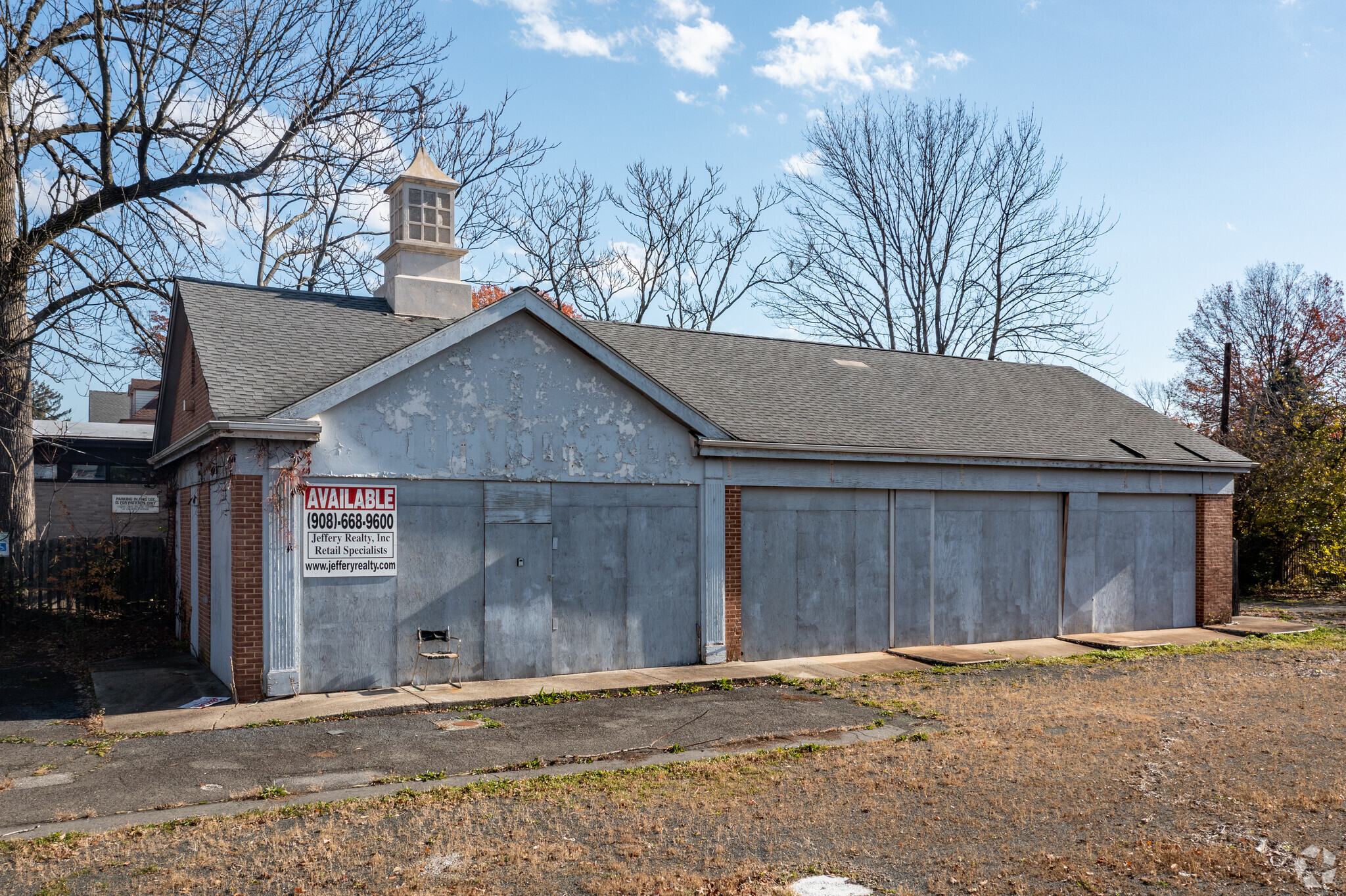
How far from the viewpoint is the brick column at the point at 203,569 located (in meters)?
13.2

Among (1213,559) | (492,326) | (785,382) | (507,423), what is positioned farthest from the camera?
(1213,559)

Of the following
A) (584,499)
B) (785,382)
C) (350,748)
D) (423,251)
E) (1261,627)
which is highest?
(423,251)

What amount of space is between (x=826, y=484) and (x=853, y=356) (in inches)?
262

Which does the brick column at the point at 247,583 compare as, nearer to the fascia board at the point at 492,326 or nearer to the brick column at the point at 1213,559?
the fascia board at the point at 492,326

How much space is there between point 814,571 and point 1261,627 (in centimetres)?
989

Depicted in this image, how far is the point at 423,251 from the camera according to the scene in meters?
15.2

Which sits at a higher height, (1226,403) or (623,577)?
(1226,403)

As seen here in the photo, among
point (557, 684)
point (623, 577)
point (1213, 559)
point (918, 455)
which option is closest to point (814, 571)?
point (918, 455)

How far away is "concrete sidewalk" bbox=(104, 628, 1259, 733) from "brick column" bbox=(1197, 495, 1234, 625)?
2.01m

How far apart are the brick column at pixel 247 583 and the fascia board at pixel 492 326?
1.01 m

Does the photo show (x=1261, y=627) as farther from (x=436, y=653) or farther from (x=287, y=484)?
(x=287, y=484)

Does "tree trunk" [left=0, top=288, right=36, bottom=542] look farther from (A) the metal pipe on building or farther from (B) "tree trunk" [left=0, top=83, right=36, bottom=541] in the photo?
(A) the metal pipe on building

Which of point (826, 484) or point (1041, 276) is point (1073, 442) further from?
point (1041, 276)

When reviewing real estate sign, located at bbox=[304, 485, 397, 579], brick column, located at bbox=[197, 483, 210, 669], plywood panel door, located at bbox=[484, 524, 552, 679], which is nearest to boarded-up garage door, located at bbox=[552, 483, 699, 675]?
plywood panel door, located at bbox=[484, 524, 552, 679]
